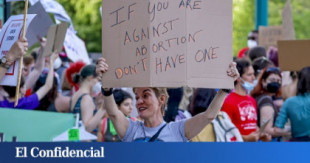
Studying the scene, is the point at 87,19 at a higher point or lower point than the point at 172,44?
higher

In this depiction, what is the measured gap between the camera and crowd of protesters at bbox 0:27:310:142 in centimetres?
577

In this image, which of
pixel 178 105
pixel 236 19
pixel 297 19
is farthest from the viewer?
pixel 297 19

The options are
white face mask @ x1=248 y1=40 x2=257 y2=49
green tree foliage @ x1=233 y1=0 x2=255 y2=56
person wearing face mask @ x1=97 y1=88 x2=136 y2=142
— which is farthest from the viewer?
green tree foliage @ x1=233 y1=0 x2=255 y2=56

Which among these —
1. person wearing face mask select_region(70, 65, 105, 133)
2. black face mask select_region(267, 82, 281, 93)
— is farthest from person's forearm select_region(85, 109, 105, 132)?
black face mask select_region(267, 82, 281, 93)

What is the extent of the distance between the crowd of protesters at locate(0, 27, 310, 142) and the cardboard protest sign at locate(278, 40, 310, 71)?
0.14 meters

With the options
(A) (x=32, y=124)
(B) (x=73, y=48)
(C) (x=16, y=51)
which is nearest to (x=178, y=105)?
(B) (x=73, y=48)

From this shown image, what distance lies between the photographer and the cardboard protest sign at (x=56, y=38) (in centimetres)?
852

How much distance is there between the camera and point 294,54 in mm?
8922

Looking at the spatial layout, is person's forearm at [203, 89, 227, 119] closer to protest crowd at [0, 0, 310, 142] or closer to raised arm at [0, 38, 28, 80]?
protest crowd at [0, 0, 310, 142]

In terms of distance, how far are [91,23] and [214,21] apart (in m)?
25.9

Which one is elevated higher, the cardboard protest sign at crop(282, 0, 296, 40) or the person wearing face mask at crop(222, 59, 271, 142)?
the cardboard protest sign at crop(282, 0, 296, 40)

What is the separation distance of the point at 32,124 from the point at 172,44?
326 centimetres

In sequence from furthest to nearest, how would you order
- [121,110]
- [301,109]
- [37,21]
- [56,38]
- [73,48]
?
[73,48]
[301,109]
[56,38]
[121,110]
[37,21]

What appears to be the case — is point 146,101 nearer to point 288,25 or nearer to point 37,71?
point 37,71
